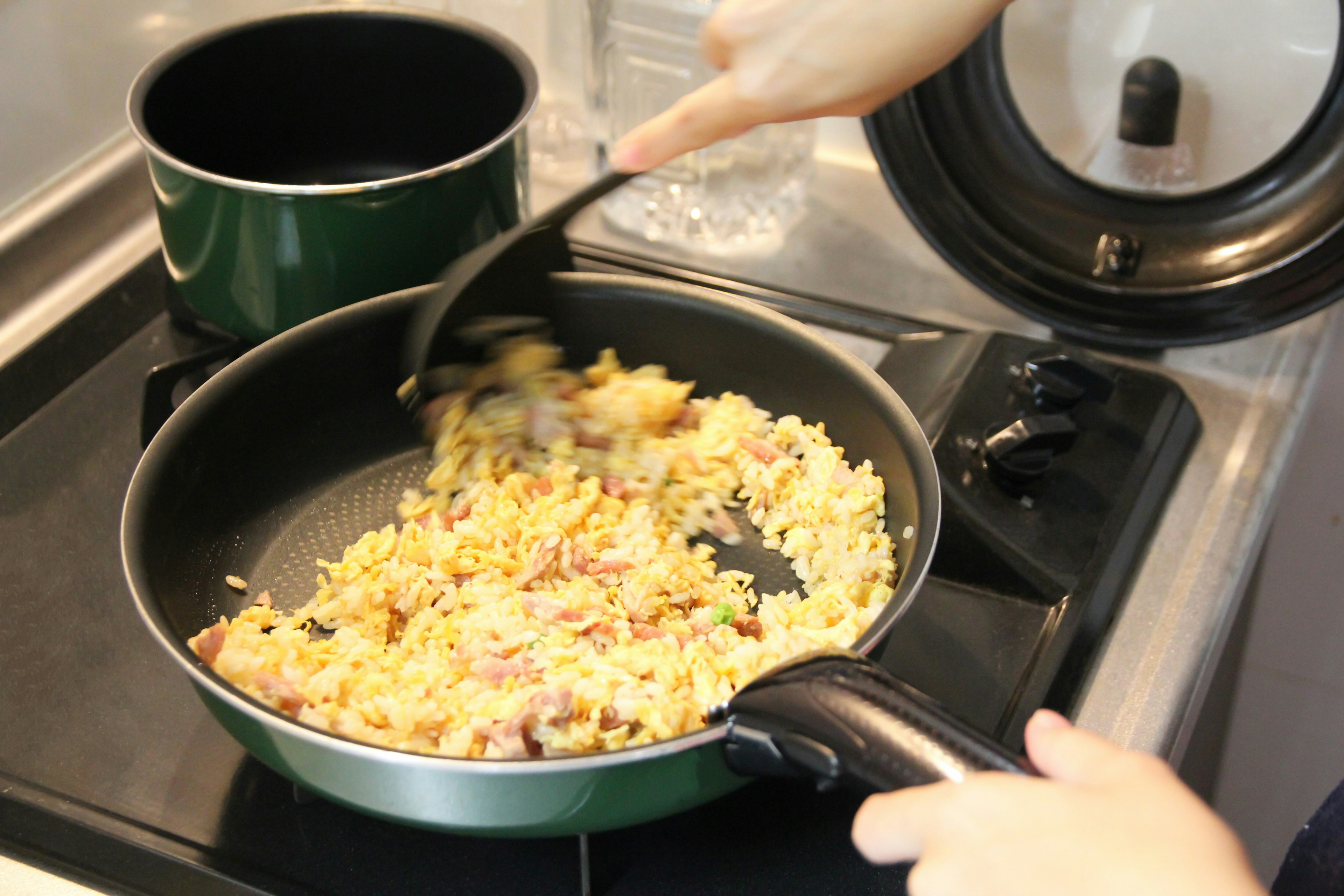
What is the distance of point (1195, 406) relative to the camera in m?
1.03

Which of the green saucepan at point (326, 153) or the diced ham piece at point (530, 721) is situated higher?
the green saucepan at point (326, 153)

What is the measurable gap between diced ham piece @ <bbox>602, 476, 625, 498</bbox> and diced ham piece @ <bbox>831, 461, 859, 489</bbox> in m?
0.17

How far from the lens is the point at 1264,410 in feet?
3.38

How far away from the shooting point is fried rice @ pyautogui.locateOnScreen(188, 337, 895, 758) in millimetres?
663

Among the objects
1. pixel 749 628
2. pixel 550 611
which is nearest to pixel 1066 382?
pixel 749 628

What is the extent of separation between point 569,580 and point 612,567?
0.04 m

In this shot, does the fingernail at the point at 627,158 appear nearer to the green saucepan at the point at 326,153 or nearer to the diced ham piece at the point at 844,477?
the green saucepan at the point at 326,153

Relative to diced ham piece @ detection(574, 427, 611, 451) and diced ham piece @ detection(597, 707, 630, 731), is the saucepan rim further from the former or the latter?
diced ham piece @ detection(597, 707, 630, 731)

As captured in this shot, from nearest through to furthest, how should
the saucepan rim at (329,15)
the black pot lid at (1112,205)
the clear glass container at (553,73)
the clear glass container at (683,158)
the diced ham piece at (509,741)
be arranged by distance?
the diced ham piece at (509,741), the saucepan rim at (329,15), the black pot lid at (1112,205), the clear glass container at (683,158), the clear glass container at (553,73)

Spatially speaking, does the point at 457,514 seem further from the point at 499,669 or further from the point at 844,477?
the point at 844,477

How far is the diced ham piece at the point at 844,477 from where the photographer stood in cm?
85

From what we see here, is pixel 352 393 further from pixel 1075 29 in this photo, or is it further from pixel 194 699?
pixel 1075 29

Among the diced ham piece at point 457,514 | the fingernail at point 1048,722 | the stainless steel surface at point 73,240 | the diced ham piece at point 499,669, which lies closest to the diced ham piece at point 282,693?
the diced ham piece at point 499,669

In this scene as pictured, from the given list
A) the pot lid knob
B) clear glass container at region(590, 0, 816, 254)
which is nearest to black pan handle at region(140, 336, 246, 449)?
clear glass container at region(590, 0, 816, 254)
